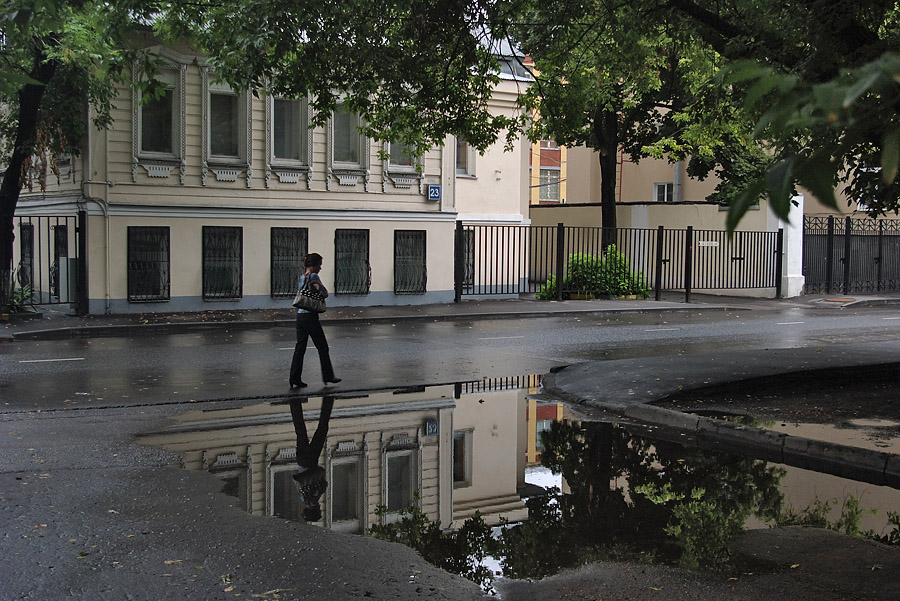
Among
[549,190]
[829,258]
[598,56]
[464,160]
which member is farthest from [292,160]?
[549,190]

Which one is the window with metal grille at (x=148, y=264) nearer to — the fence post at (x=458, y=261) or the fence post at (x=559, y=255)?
the fence post at (x=458, y=261)

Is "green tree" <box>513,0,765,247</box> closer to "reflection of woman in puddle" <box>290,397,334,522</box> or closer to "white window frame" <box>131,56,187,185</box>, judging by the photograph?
"reflection of woman in puddle" <box>290,397,334,522</box>

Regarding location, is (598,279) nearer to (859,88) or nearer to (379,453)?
(379,453)

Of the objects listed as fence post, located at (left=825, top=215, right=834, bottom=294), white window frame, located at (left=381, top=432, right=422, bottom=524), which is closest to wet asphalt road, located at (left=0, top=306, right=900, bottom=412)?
white window frame, located at (left=381, top=432, right=422, bottom=524)

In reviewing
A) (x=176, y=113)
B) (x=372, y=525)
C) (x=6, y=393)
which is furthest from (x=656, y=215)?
(x=372, y=525)

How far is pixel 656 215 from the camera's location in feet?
109

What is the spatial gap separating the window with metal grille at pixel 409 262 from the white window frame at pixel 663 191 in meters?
16.7

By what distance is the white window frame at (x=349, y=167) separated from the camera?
941 inches

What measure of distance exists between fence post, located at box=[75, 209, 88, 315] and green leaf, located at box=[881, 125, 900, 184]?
67.3 ft

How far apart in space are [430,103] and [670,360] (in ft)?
18.4

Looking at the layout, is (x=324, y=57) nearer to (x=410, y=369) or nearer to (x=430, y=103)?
(x=430, y=103)

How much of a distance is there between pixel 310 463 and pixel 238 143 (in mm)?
16332

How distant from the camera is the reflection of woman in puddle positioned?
677cm

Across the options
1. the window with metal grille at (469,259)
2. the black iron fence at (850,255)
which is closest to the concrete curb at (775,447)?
the window with metal grille at (469,259)
